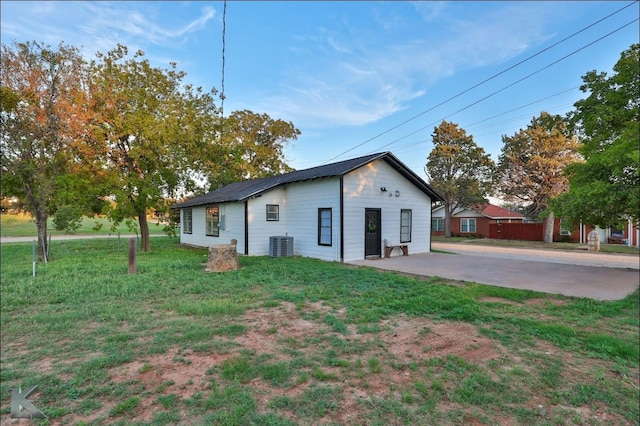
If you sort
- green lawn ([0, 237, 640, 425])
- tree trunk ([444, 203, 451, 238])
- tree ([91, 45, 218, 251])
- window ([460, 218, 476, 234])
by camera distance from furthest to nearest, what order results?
window ([460, 218, 476, 234]), tree trunk ([444, 203, 451, 238]), tree ([91, 45, 218, 251]), green lawn ([0, 237, 640, 425])

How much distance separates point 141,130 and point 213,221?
502 cm

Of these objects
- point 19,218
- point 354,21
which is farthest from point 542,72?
point 19,218

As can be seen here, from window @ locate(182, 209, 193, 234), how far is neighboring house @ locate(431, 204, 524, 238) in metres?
19.0

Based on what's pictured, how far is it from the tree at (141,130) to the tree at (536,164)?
2035 centimetres

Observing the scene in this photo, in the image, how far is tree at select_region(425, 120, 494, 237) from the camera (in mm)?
25109

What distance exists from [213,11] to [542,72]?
10450mm

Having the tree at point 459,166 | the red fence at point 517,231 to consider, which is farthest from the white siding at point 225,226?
the red fence at point 517,231

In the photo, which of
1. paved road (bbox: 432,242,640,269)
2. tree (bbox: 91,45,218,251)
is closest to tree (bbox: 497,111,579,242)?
paved road (bbox: 432,242,640,269)

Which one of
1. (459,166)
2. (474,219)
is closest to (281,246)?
(459,166)

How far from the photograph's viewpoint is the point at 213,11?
27.8 ft

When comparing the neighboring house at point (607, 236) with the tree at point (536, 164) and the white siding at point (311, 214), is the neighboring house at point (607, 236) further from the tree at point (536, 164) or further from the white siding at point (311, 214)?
the white siding at point (311, 214)

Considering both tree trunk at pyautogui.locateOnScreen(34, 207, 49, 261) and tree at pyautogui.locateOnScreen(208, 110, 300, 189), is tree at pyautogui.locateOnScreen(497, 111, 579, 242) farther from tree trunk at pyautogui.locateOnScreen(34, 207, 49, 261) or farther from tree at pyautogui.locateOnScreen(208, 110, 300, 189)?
tree trunk at pyautogui.locateOnScreen(34, 207, 49, 261)

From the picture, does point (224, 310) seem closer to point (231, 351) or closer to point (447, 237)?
point (231, 351)

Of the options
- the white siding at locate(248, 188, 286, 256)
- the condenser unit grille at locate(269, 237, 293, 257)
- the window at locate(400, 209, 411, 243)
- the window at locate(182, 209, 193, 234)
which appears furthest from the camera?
the window at locate(182, 209, 193, 234)
